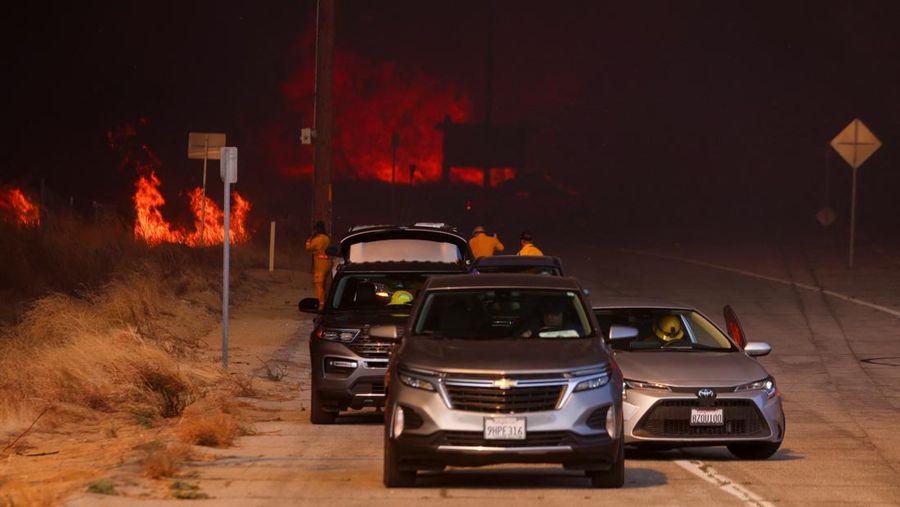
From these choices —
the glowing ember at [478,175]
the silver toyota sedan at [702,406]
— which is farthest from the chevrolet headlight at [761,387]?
the glowing ember at [478,175]

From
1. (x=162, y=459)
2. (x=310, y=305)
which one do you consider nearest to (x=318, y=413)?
(x=310, y=305)

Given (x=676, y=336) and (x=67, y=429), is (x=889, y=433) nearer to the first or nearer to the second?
(x=676, y=336)

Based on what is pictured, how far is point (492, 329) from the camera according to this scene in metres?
12.8

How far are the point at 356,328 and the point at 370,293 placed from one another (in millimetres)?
886

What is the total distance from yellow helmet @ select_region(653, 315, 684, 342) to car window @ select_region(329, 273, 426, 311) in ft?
9.05

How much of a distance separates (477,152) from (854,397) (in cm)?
6722

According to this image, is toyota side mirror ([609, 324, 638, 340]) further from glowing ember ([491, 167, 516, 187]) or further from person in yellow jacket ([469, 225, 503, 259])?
glowing ember ([491, 167, 516, 187])

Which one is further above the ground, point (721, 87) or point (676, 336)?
point (721, 87)

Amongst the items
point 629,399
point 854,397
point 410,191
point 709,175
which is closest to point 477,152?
point 410,191

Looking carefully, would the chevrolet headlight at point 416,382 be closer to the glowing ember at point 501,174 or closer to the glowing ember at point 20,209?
the glowing ember at point 20,209

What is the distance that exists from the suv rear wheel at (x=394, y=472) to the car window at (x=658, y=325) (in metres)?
4.19

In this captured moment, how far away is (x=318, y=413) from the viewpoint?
649 inches

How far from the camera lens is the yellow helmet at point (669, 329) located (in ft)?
52.3

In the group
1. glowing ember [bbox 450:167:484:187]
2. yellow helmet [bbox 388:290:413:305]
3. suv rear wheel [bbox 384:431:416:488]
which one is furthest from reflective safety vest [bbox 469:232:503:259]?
glowing ember [bbox 450:167:484:187]
